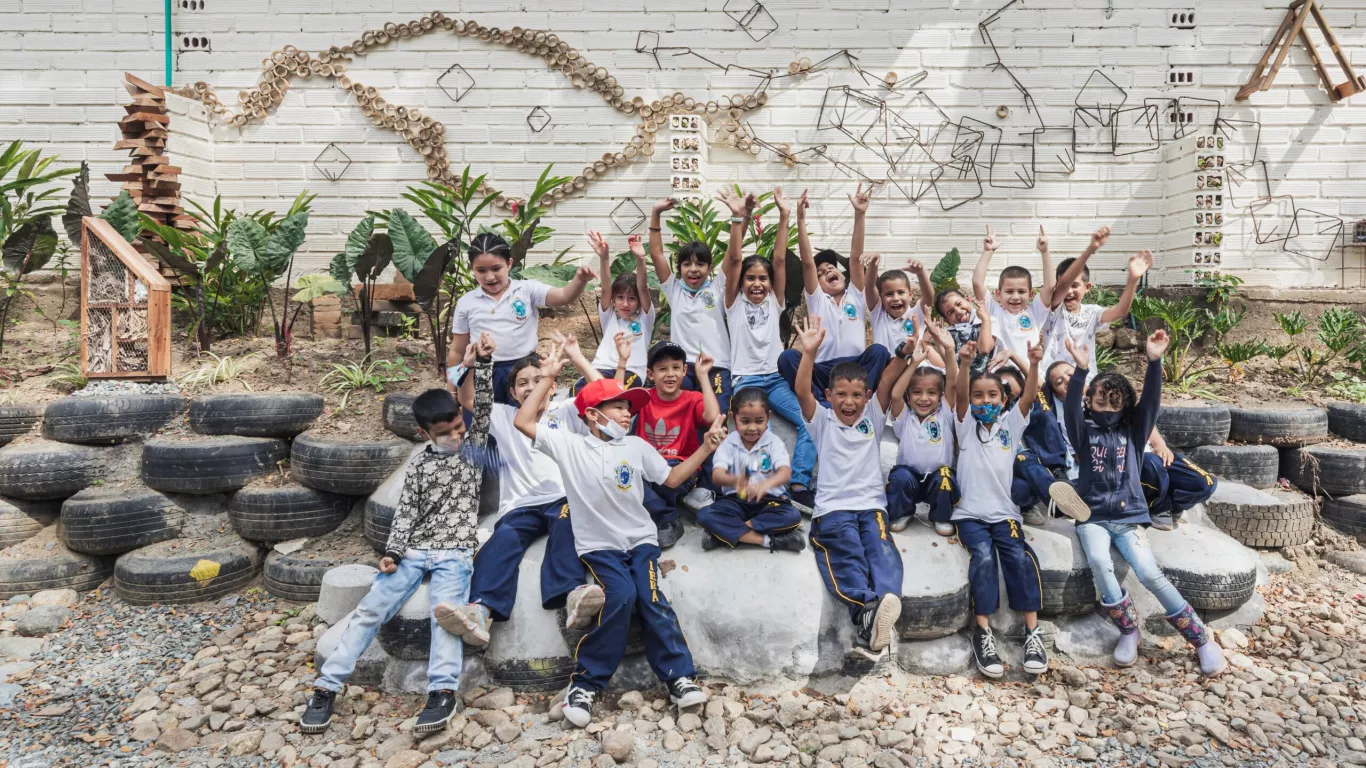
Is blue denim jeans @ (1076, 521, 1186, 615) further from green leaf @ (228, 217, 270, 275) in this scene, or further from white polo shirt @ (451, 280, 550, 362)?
green leaf @ (228, 217, 270, 275)

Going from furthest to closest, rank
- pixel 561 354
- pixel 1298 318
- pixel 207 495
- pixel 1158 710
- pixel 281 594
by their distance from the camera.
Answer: pixel 1298 318 < pixel 207 495 < pixel 281 594 < pixel 561 354 < pixel 1158 710

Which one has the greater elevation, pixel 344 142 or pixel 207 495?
pixel 344 142

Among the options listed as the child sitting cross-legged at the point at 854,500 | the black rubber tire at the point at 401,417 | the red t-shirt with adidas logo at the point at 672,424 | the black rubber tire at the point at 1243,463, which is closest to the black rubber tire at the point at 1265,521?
the black rubber tire at the point at 1243,463

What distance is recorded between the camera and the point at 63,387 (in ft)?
17.3

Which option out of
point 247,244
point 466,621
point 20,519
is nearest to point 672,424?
point 466,621

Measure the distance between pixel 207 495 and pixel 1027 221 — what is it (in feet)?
21.3

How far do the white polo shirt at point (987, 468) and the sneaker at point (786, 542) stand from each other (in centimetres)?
77

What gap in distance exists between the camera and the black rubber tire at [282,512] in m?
4.45

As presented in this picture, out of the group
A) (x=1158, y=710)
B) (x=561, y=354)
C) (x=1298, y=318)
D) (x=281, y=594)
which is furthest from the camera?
(x=1298, y=318)

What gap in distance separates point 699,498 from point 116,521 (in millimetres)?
3247

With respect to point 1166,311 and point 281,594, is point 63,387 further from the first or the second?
point 1166,311

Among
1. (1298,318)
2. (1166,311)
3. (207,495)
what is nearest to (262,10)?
(207,495)

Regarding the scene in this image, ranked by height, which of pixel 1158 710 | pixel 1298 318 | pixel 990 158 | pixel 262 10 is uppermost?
pixel 262 10

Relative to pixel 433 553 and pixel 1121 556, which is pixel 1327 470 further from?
pixel 433 553
